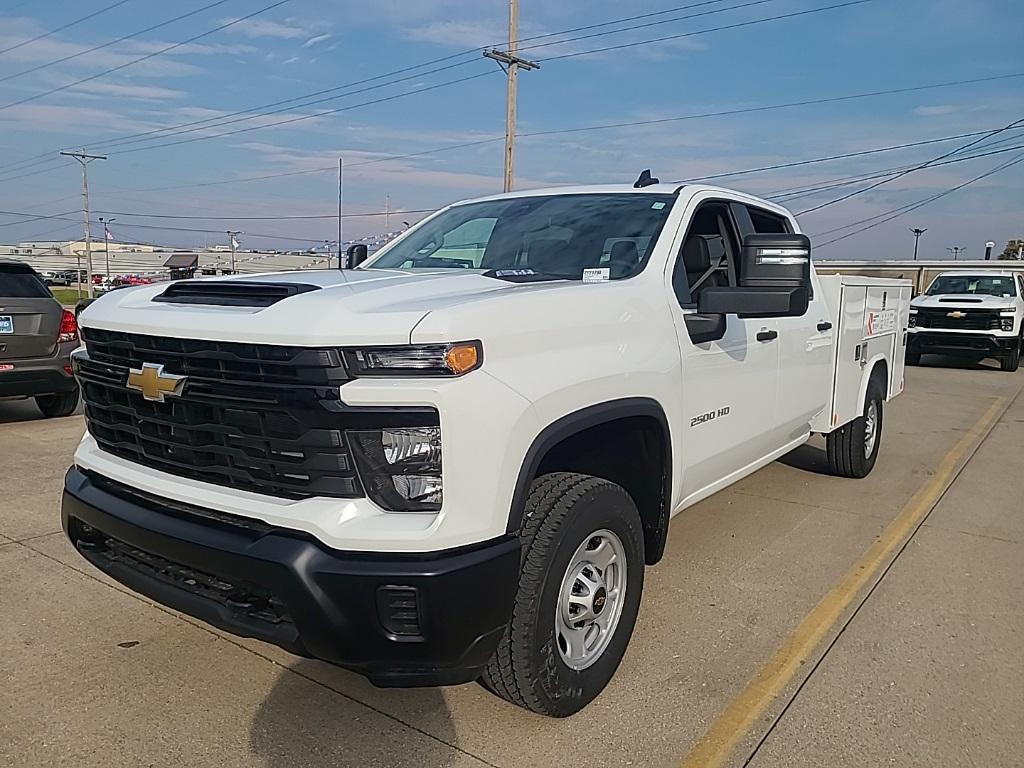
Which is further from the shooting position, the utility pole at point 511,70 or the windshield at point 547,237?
the utility pole at point 511,70

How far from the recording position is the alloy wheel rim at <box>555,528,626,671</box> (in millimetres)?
2834

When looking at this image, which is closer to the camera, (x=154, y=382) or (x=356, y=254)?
(x=154, y=382)

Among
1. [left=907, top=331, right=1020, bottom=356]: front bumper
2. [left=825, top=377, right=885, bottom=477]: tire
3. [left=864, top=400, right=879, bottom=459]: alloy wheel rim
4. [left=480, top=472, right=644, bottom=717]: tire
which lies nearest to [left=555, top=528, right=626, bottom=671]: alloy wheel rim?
[left=480, top=472, right=644, bottom=717]: tire

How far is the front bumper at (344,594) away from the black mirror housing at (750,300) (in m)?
1.46

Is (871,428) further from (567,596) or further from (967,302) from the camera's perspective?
(967,302)

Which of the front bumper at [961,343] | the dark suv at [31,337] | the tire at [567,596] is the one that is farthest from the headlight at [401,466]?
the front bumper at [961,343]

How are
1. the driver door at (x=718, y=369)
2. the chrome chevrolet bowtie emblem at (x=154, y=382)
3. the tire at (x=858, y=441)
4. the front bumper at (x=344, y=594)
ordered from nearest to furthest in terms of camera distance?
the front bumper at (x=344, y=594) < the chrome chevrolet bowtie emblem at (x=154, y=382) < the driver door at (x=718, y=369) < the tire at (x=858, y=441)

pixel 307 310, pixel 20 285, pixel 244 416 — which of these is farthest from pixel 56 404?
pixel 307 310

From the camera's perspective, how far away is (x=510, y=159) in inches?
830

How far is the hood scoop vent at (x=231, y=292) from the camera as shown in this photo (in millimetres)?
2600

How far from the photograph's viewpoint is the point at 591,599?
9.58ft

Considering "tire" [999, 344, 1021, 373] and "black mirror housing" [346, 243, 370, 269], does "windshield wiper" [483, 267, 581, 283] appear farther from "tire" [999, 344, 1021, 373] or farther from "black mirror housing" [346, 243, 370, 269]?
"tire" [999, 344, 1021, 373]

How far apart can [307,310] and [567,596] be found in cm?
130

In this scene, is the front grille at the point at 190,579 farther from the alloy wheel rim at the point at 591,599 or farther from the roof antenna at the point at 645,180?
the roof antenna at the point at 645,180
